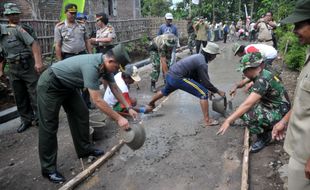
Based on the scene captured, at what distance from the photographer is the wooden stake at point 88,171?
379cm

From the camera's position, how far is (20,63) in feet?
18.1

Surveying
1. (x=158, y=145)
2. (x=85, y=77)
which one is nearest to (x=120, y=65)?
(x=85, y=77)

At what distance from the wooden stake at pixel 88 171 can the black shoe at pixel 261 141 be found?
6.75 feet

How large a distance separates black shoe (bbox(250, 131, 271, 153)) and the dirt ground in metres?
0.08

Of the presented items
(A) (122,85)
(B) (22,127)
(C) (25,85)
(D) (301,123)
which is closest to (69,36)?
(C) (25,85)

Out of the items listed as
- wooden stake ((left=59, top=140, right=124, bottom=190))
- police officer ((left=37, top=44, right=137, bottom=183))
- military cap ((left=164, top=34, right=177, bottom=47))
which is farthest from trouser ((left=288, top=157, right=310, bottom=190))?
military cap ((left=164, top=34, right=177, bottom=47))

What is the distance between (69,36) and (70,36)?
19 millimetres

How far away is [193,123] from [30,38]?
327 centimetres

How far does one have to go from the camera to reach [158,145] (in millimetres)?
5117

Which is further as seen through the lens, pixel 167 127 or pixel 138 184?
pixel 167 127

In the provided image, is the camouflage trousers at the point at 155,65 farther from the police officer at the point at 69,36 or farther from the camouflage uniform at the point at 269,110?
the camouflage uniform at the point at 269,110

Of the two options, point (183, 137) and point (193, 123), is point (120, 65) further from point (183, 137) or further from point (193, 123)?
point (193, 123)

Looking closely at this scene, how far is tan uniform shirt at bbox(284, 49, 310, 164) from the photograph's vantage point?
2137mm

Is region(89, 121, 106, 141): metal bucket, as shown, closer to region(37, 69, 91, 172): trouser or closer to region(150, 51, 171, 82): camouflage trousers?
region(37, 69, 91, 172): trouser
